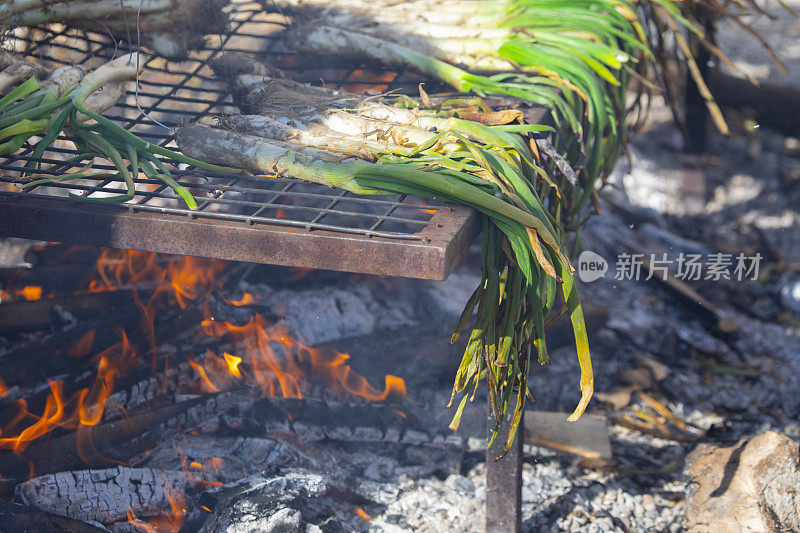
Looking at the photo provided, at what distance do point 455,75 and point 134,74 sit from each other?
1590 mm

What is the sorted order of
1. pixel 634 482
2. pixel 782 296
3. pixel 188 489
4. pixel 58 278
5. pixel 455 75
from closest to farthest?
1. pixel 188 489
2. pixel 455 75
3. pixel 634 482
4. pixel 58 278
5. pixel 782 296

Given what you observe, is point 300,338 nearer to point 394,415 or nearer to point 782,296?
point 394,415

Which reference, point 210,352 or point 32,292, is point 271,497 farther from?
point 32,292

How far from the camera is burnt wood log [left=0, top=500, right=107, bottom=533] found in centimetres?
220

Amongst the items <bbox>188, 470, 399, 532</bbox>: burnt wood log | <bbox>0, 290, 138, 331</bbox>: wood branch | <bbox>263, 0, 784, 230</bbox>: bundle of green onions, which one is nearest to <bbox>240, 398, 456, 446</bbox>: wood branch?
<bbox>188, 470, 399, 532</bbox>: burnt wood log

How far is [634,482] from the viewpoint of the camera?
129 inches

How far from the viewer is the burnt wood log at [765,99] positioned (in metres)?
6.11

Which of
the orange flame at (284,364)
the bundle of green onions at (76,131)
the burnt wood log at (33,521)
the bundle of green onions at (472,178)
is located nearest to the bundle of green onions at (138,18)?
the bundle of green onions at (76,131)

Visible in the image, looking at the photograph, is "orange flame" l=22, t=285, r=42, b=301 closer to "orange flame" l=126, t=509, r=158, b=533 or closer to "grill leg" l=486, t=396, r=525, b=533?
"orange flame" l=126, t=509, r=158, b=533

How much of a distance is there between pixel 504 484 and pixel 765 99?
5.42 m

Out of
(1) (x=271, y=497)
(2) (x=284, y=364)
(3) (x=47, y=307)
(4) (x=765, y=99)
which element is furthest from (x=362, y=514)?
(4) (x=765, y=99)

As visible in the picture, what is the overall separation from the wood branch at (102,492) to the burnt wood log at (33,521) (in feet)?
0.67

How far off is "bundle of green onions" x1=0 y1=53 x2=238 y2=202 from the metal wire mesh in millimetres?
40

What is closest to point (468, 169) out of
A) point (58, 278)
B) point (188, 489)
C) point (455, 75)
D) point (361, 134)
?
point (361, 134)
